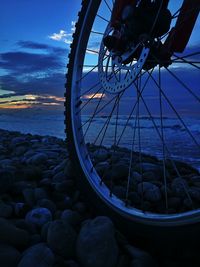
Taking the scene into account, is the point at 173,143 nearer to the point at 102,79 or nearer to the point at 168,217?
the point at 102,79

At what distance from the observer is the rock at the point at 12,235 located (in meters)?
1.75

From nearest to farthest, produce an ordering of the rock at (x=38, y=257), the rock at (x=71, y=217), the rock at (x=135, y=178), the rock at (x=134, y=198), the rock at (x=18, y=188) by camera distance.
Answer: the rock at (x=38, y=257) < the rock at (x=71, y=217) < the rock at (x=134, y=198) < the rock at (x=18, y=188) < the rock at (x=135, y=178)

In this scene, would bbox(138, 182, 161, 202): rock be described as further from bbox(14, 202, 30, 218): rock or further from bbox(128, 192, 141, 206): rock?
bbox(14, 202, 30, 218): rock

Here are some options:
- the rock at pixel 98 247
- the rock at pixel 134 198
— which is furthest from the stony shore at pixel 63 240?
the rock at pixel 134 198

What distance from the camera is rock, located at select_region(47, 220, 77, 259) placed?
176 cm

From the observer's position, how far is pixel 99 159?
351 centimetres

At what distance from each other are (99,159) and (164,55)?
5.49ft

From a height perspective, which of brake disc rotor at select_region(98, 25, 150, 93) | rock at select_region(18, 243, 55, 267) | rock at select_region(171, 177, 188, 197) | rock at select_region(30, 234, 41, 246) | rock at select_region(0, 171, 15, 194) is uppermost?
brake disc rotor at select_region(98, 25, 150, 93)

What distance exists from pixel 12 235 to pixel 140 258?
0.60 m

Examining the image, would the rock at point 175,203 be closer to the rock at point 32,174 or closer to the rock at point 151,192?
the rock at point 151,192

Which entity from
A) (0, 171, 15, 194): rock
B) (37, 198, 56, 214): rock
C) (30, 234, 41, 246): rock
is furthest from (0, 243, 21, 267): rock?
(0, 171, 15, 194): rock

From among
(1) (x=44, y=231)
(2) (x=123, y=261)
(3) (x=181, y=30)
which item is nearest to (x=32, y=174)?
(1) (x=44, y=231)

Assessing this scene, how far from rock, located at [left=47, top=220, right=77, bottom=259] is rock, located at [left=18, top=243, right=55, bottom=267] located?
0.33ft

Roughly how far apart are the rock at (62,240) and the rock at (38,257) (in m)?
0.10
